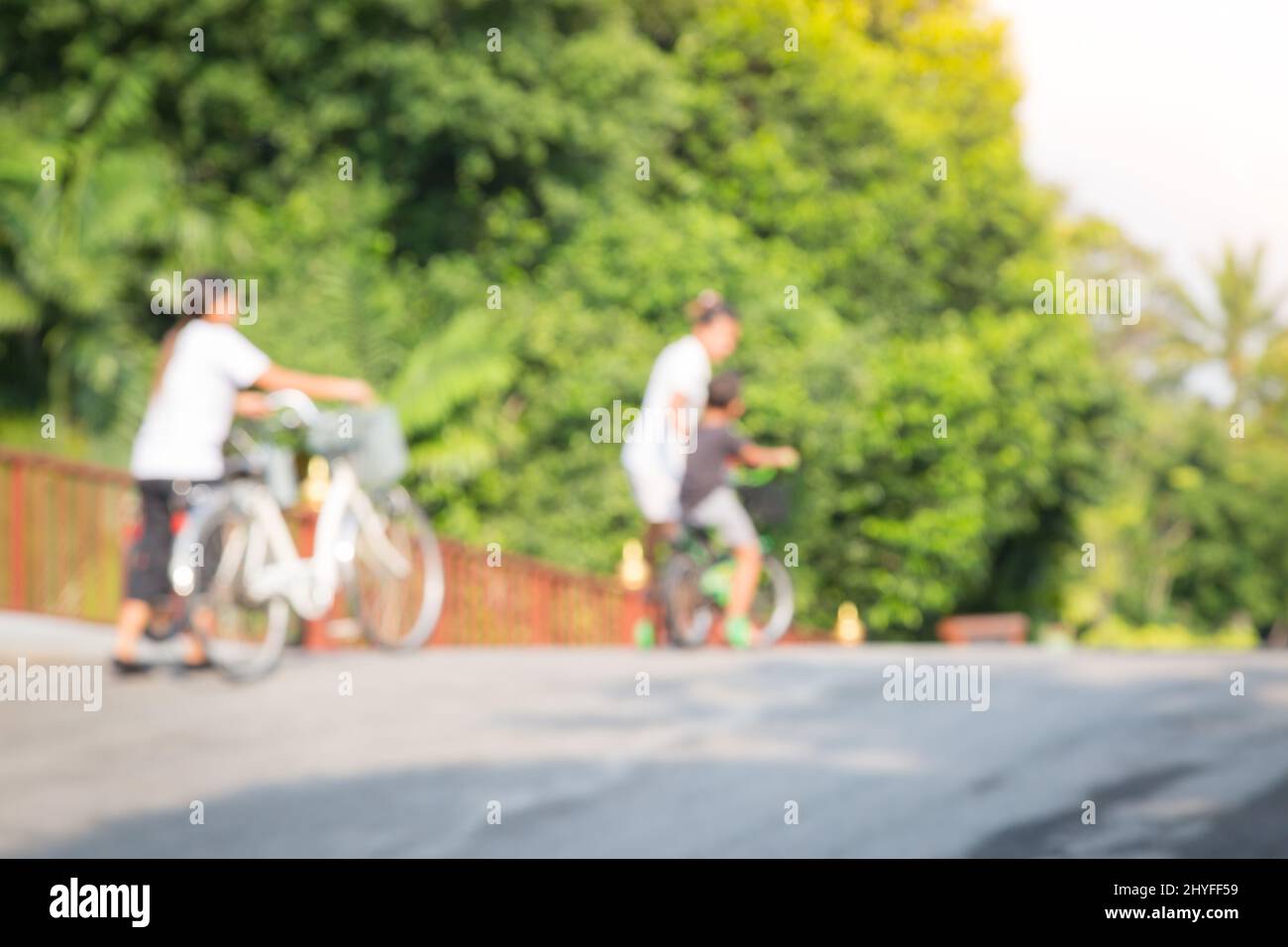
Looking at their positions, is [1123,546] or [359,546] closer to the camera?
[359,546]

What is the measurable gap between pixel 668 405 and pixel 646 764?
3166mm

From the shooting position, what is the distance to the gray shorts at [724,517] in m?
10.8

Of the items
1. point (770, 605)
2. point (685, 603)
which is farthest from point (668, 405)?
point (770, 605)

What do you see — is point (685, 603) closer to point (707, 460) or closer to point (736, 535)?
point (736, 535)

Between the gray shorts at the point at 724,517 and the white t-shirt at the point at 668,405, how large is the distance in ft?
0.80

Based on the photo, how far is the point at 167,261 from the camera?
2108 centimetres

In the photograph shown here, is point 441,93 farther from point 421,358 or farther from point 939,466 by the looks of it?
point 939,466

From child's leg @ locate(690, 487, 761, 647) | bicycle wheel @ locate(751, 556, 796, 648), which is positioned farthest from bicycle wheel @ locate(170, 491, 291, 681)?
bicycle wheel @ locate(751, 556, 796, 648)

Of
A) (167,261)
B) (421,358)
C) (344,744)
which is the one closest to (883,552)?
(421,358)

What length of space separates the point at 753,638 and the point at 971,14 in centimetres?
2107

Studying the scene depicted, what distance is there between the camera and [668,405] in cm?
1050

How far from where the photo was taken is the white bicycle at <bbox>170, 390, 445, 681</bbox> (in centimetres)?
894

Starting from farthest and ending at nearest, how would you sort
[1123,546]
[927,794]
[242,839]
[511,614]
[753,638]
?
[1123,546] → [511,614] → [753,638] → [927,794] → [242,839]

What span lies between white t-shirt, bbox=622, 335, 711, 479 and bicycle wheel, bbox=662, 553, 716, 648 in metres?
0.55
